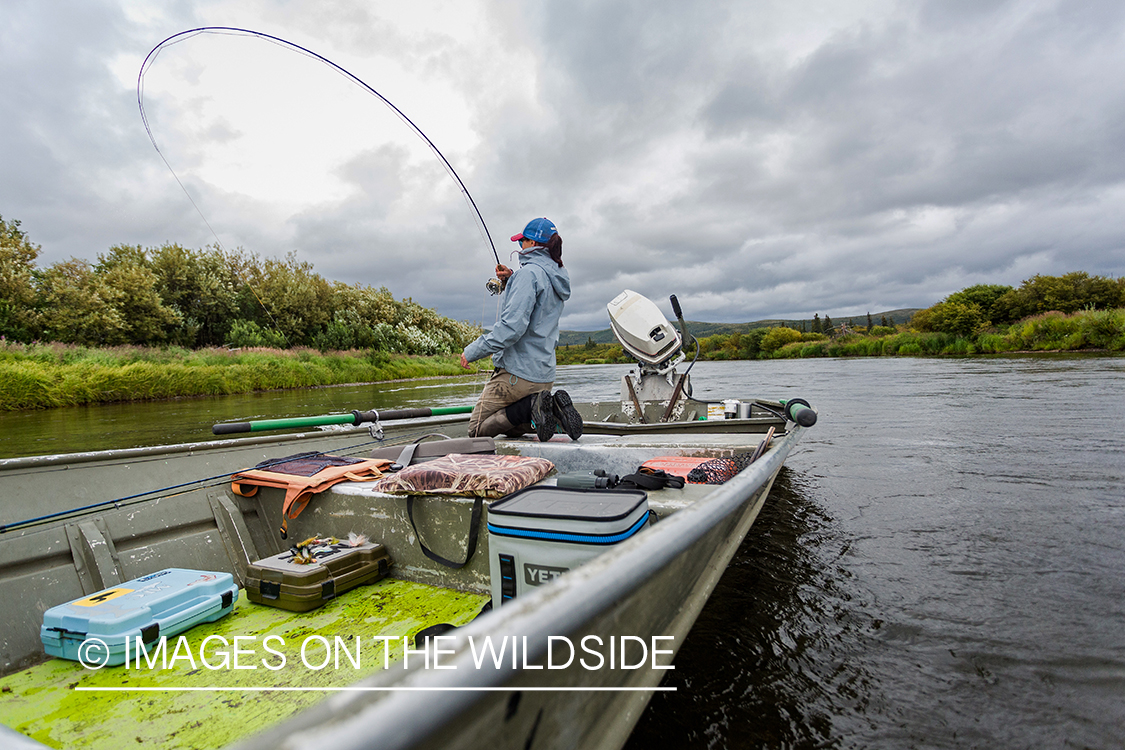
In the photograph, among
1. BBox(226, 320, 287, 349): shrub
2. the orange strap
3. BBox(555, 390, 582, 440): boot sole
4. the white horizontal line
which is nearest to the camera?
the white horizontal line

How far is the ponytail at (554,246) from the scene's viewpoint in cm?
384

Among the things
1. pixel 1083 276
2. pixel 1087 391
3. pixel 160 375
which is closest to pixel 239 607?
pixel 1087 391

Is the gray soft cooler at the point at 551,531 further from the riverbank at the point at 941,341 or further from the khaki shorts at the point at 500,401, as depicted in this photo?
the riverbank at the point at 941,341

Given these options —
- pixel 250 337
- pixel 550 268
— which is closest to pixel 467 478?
pixel 550 268

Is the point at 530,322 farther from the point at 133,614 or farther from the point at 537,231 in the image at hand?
the point at 133,614

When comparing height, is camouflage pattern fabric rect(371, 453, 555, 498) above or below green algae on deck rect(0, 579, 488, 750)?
above

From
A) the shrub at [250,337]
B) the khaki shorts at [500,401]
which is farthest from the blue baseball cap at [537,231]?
the shrub at [250,337]

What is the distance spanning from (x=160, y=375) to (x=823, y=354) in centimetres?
4817

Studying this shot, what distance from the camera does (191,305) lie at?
76.1 ft

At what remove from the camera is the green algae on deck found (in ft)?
4.93

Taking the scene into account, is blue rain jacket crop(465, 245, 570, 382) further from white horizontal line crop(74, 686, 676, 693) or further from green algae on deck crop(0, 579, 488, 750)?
white horizontal line crop(74, 686, 676, 693)

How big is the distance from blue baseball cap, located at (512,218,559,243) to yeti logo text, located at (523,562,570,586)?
271cm

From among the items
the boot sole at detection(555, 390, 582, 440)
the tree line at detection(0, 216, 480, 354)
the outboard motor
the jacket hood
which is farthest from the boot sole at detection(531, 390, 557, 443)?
the tree line at detection(0, 216, 480, 354)

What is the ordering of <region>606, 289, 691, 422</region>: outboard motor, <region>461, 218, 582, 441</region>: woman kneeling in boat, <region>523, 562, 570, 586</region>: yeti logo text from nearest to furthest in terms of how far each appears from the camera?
<region>523, 562, 570, 586</region>: yeti logo text, <region>461, 218, 582, 441</region>: woman kneeling in boat, <region>606, 289, 691, 422</region>: outboard motor
